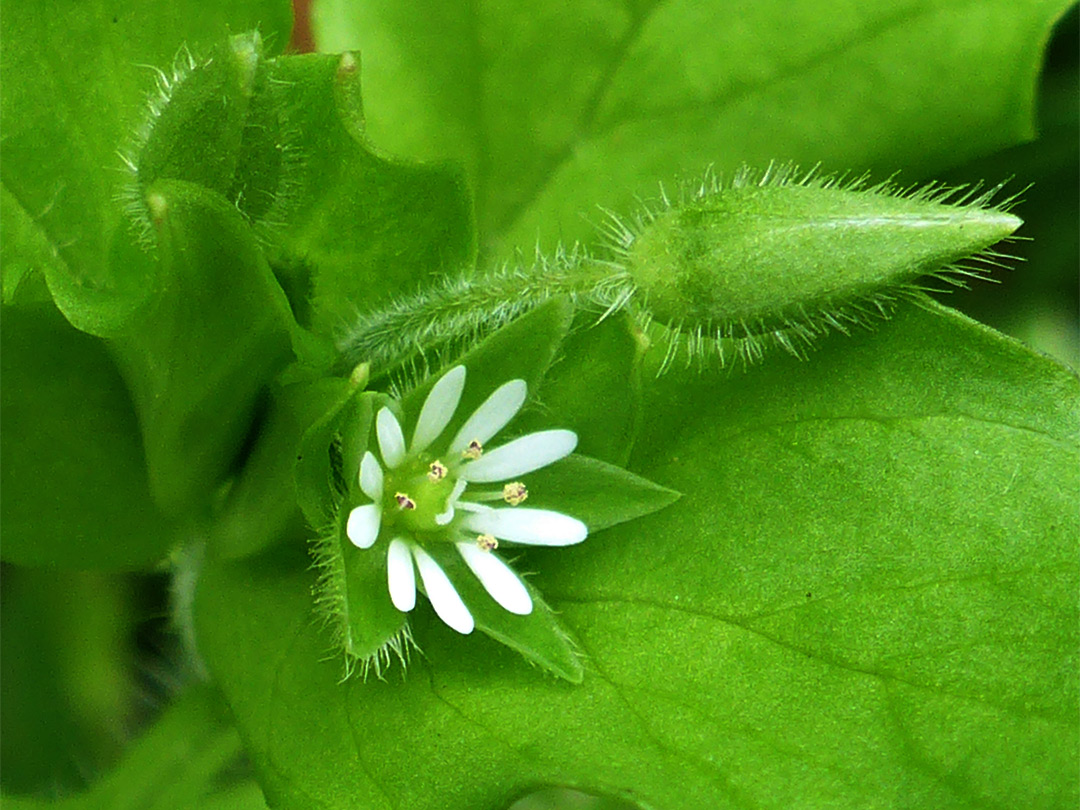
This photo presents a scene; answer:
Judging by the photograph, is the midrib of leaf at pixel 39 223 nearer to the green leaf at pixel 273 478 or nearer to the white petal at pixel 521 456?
the green leaf at pixel 273 478

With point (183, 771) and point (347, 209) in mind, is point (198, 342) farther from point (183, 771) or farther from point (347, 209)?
point (183, 771)

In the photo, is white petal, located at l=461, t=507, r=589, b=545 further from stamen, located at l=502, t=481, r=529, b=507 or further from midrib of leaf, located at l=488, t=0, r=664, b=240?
midrib of leaf, located at l=488, t=0, r=664, b=240

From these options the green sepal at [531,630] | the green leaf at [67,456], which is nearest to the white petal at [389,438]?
the green sepal at [531,630]

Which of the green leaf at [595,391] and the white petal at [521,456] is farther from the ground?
the green leaf at [595,391]

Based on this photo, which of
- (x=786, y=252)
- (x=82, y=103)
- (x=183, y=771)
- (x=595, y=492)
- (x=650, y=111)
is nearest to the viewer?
(x=786, y=252)

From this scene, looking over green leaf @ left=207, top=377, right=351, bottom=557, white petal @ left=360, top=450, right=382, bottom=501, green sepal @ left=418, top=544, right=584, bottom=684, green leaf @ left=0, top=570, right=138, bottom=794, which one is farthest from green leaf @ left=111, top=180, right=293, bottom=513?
green leaf @ left=0, top=570, right=138, bottom=794

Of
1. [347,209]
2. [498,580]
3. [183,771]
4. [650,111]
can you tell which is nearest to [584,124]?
[650,111]

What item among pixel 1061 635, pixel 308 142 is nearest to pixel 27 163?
pixel 308 142

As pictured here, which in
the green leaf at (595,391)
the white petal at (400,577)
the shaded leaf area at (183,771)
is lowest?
the shaded leaf area at (183,771)
